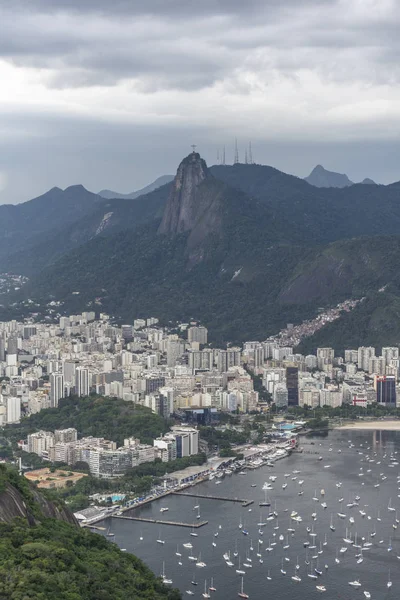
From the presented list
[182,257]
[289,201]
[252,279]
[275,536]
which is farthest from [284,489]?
[289,201]

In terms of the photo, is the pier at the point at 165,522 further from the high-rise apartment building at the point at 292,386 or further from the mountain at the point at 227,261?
the mountain at the point at 227,261

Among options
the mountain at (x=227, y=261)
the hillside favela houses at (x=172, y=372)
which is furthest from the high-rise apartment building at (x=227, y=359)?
the mountain at (x=227, y=261)

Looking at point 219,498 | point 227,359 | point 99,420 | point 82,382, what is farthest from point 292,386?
point 219,498

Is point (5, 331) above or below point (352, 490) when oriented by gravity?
above

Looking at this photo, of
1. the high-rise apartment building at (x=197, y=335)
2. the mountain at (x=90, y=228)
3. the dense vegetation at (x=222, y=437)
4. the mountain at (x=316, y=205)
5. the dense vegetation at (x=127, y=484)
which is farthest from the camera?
the mountain at (x=90, y=228)

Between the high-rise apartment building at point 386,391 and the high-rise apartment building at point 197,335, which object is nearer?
the high-rise apartment building at point 386,391

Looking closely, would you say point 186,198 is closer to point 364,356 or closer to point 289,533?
point 364,356

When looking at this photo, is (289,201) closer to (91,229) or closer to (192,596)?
(91,229)
